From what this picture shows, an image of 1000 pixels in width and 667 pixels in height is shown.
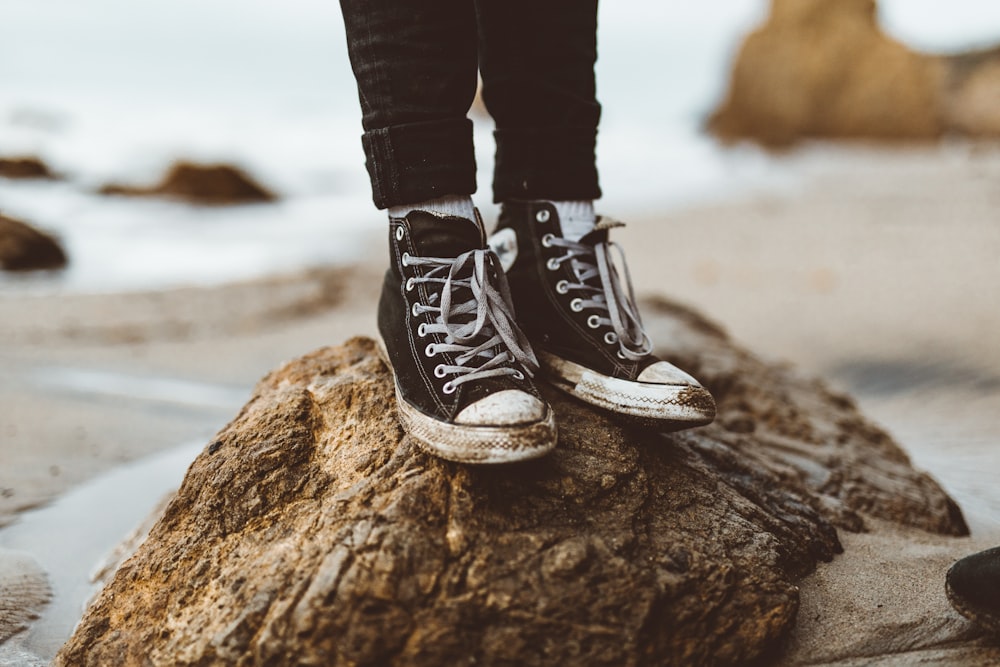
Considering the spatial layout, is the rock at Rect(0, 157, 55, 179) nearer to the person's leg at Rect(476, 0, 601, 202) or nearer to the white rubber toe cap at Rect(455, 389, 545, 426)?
the person's leg at Rect(476, 0, 601, 202)

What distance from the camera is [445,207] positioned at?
1588mm

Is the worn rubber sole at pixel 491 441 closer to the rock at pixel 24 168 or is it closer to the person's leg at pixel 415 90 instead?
the person's leg at pixel 415 90

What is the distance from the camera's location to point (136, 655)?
54.2 inches

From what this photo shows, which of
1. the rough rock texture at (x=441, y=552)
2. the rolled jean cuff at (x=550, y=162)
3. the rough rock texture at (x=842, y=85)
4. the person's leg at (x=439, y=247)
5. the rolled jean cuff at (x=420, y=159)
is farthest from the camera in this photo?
the rough rock texture at (x=842, y=85)

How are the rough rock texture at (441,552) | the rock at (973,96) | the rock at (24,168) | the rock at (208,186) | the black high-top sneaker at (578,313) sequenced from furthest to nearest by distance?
the rock at (973,96) < the rock at (24,168) < the rock at (208,186) < the black high-top sneaker at (578,313) < the rough rock texture at (441,552)

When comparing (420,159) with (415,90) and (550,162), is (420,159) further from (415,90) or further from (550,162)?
(550,162)

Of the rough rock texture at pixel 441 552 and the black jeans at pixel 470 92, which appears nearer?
the rough rock texture at pixel 441 552

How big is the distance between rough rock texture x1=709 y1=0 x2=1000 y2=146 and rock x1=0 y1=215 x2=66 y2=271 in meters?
11.1

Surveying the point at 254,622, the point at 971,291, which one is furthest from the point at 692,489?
the point at 971,291

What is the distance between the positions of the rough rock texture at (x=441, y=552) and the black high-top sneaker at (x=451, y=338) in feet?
0.30

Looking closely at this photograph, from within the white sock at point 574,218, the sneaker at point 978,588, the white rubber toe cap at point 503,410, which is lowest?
the sneaker at point 978,588

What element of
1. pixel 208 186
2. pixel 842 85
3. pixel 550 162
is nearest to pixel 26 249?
pixel 208 186

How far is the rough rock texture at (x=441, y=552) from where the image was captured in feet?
4.24

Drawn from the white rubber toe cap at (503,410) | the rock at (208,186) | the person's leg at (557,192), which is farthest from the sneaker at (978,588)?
the rock at (208,186)
